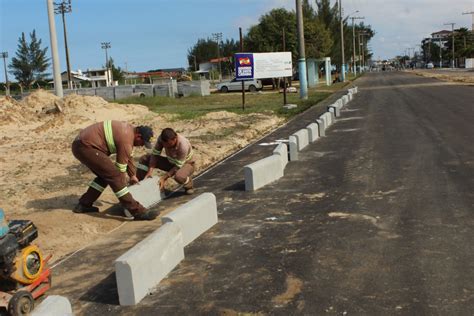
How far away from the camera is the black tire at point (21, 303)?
165 inches

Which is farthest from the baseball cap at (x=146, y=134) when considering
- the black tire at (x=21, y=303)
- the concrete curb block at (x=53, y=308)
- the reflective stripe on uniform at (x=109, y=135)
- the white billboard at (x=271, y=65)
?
the white billboard at (x=271, y=65)

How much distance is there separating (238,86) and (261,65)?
25.0m

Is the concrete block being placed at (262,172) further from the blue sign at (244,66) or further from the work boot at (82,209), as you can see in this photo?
the blue sign at (244,66)

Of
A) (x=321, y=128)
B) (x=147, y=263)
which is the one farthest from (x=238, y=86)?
(x=147, y=263)

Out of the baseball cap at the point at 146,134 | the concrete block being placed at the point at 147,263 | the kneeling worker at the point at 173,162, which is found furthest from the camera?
the kneeling worker at the point at 173,162

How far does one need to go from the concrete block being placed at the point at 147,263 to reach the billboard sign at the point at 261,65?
18.5m

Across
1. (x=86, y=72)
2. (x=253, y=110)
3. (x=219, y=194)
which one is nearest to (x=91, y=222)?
(x=219, y=194)

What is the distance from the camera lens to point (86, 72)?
5167 inches

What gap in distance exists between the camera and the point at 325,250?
547 centimetres

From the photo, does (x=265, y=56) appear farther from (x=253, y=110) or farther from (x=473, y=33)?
(x=473, y=33)

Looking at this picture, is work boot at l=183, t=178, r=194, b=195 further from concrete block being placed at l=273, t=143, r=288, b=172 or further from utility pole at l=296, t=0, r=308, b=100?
utility pole at l=296, t=0, r=308, b=100

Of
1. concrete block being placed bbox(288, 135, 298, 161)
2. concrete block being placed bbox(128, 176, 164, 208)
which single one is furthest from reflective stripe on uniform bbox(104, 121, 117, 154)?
concrete block being placed bbox(288, 135, 298, 161)

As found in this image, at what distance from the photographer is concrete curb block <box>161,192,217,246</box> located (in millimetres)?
5852

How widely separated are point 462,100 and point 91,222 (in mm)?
19434
